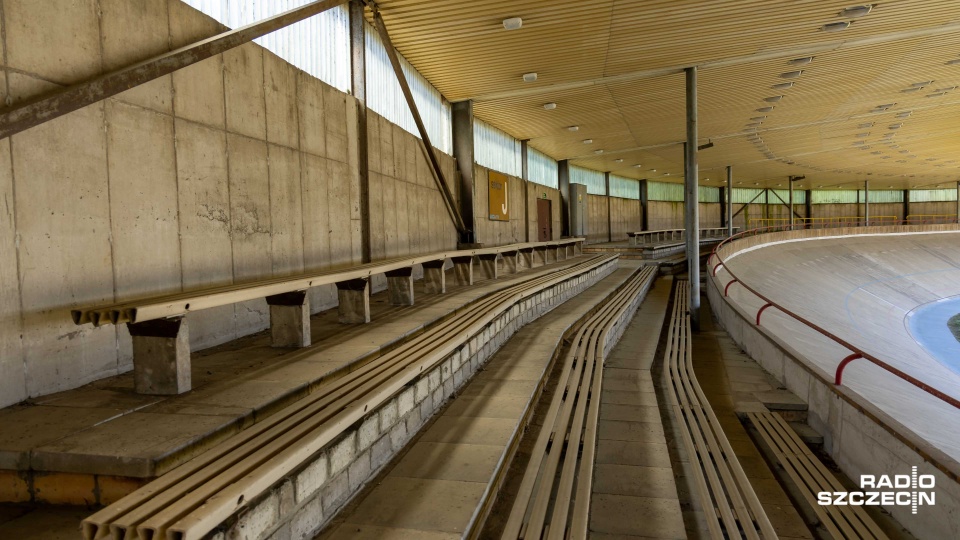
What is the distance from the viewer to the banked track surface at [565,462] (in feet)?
8.56

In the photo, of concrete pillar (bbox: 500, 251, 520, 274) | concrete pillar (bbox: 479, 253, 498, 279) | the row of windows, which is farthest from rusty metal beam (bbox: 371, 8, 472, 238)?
concrete pillar (bbox: 479, 253, 498, 279)

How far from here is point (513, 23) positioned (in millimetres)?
7016

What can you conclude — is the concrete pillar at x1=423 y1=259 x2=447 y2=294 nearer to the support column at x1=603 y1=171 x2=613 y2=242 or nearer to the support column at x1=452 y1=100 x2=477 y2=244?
the support column at x1=452 y1=100 x2=477 y2=244

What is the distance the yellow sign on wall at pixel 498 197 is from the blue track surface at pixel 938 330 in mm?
11664

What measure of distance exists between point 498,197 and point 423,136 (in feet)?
17.5

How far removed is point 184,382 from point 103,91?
1.79 metres

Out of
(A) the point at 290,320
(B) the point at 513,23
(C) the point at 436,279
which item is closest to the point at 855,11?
(B) the point at 513,23

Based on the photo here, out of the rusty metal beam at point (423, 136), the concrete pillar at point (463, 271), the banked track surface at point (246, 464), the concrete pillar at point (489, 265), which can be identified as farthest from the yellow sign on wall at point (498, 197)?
the banked track surface at point (246, 464)

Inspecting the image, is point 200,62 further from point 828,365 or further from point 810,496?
point 828,365

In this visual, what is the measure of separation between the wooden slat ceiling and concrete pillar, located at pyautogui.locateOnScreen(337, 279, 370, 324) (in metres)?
3.93

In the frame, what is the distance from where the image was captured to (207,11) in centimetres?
406

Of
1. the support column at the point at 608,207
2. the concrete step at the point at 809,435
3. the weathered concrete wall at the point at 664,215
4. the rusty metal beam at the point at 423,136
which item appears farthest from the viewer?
the weathered concrete wall at the point at 664,215

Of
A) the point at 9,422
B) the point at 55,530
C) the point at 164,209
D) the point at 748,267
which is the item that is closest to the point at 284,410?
the point at 55,530

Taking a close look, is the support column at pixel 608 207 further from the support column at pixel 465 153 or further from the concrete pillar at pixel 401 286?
the concrete pillar at pixel 401 286
